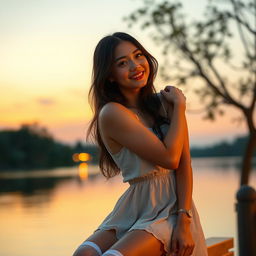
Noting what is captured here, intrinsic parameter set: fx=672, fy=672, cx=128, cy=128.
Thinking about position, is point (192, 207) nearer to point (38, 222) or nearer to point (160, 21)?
point (160, 21)

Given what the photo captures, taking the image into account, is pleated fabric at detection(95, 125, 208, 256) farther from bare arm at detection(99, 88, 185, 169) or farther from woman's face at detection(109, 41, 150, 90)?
woman's face at detection(109, 41, 150, 90)

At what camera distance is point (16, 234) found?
41.5ft

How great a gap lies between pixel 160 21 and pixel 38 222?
559 centimetres

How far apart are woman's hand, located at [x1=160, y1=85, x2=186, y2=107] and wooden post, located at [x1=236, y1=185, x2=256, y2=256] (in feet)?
10.9

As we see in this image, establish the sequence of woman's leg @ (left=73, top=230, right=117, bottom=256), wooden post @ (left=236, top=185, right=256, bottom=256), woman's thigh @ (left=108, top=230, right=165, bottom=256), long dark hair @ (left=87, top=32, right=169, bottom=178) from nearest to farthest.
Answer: woman's thigh @ (left=108, top=230, right=165, bottom=256), woman's leg @ (left=73, top=230, right=117, bottom=256), long dark hair @ (left=87, top=32, right=169, bottom=178), wooden post @ (left=236, top=185, right=256, bottom=256)

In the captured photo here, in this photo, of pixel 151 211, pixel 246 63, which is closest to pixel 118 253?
pixel 151 211

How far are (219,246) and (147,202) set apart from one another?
1.37 m

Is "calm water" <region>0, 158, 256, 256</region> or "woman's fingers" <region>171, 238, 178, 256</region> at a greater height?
"woman's fingers" <region>171, 238, 178, 256</region>

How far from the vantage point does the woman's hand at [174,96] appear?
2871 millimetres

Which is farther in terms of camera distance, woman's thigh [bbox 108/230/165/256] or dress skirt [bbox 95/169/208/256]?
dress skirt [bbox 95/169/208/256]

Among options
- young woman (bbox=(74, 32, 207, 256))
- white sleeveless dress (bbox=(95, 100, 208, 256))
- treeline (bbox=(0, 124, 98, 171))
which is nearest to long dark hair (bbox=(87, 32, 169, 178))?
young woman (bbox=(74, 32, 207, 256))

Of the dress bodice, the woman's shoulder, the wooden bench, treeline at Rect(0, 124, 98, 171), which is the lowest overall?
treeline at Rect(0, 124, 98, 171)

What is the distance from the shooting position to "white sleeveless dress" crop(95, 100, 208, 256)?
2750 mm

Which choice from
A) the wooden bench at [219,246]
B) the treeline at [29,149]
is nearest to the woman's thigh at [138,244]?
the wooden bench at [219,246]
